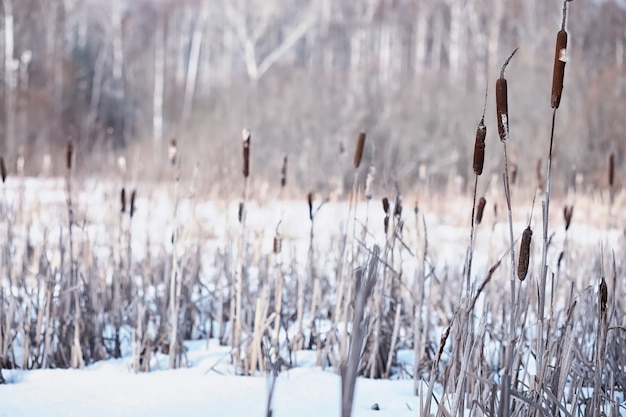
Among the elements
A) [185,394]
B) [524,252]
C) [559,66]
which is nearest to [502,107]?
[559,66]

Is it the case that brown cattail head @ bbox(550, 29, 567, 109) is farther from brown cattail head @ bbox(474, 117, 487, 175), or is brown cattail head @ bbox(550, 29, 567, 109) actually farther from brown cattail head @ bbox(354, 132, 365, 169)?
brown cattail head @ bbox(354, 132, 365, 169)

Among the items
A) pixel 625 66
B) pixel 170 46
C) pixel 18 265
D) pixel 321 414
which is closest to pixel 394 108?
pixel 625 66

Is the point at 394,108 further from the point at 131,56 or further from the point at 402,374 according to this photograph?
the point at 131,56

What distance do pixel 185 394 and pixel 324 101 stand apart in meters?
10.3

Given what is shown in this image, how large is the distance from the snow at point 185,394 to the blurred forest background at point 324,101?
322cm

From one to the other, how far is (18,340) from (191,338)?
23.1 inches

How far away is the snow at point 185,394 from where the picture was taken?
1452 mm

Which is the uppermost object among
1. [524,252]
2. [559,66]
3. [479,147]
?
[559,66]

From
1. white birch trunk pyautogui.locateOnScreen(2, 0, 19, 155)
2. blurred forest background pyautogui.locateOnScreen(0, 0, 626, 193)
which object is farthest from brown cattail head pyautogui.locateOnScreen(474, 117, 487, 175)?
white birch trunk pyautogui.locateOnScreen(2, 0, 19, 155)

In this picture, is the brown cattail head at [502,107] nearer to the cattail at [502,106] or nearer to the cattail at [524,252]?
the cattail at [502,106]

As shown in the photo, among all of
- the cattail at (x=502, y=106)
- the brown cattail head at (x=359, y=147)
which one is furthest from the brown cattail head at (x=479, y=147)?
the brown cattail head at (x=359, y=147)

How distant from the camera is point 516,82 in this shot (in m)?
11.4

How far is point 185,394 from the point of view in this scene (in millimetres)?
1581

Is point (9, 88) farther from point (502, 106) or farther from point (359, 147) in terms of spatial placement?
point (502, 106)
